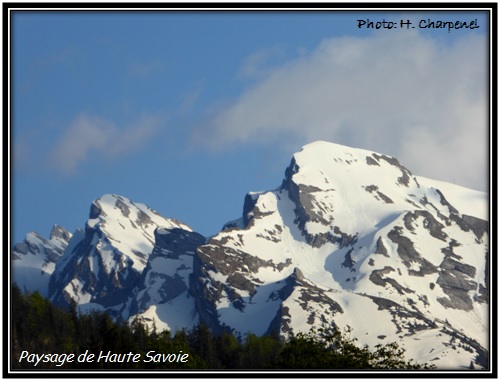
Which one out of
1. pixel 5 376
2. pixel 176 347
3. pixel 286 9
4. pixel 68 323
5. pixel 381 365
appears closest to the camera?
pixel 5 376

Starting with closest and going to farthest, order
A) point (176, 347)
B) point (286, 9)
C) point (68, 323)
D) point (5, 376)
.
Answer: point (5, 376)
point (286, 9)
point (176, 347)
point (68, 323)

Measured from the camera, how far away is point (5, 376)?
2840 inches

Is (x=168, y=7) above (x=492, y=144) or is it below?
above

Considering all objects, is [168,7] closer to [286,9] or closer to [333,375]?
[286,9]

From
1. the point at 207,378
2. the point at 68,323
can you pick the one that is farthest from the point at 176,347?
the point at 207,378

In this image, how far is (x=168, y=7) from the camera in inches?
3004

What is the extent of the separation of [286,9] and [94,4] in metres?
12.5

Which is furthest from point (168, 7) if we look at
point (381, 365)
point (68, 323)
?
point (68, 323)

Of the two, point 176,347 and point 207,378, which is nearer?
point 207,378

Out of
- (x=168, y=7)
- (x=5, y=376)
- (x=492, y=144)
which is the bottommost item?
(x=5, y=376)

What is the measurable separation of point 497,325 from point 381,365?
37.9 meters

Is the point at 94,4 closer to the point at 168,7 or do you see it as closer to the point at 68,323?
the point at 168,7

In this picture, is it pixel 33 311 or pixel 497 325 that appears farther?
pixel 33 311

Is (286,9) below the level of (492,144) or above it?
above
